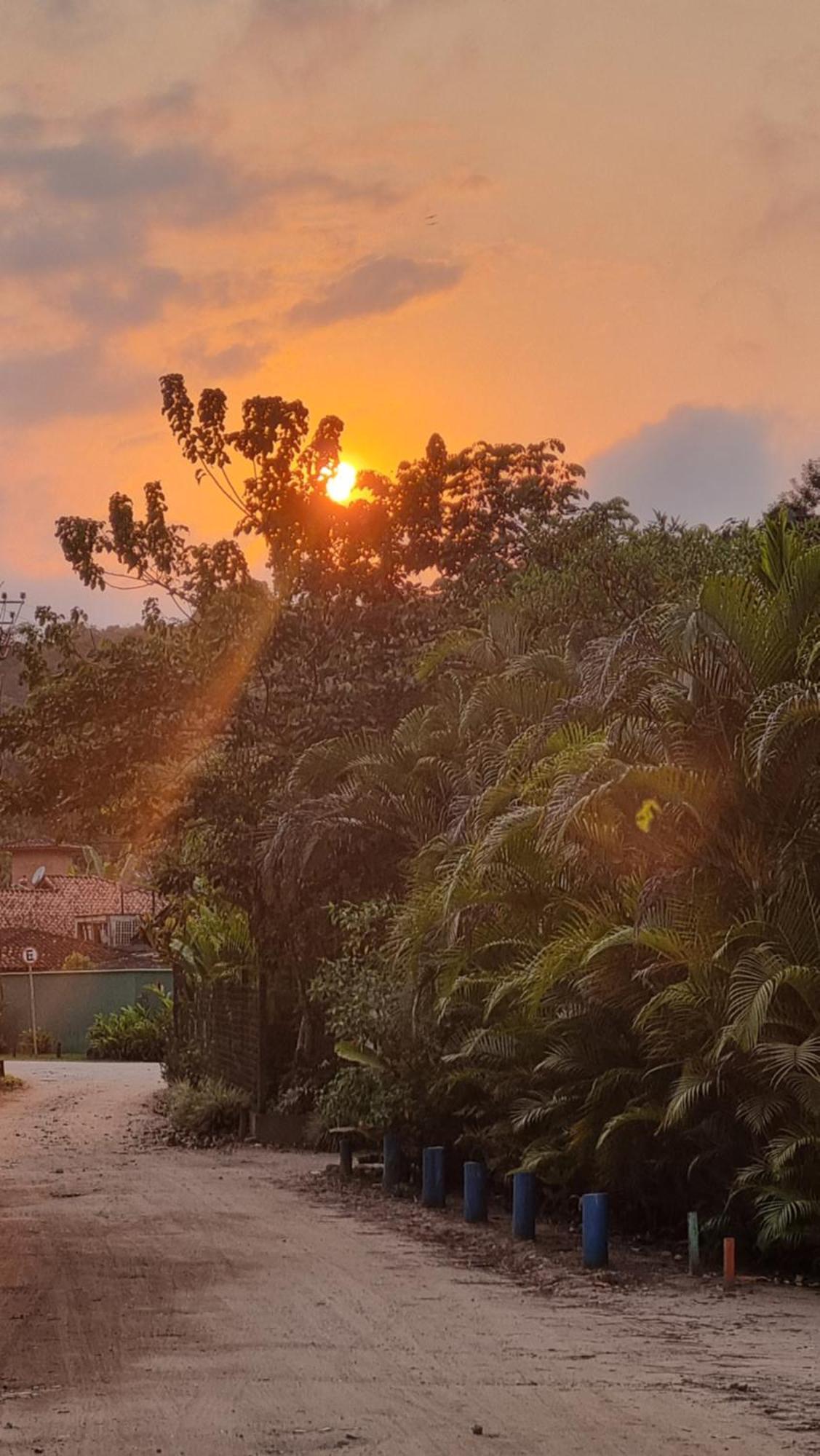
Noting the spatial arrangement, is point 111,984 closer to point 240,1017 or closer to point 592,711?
point 240,1017

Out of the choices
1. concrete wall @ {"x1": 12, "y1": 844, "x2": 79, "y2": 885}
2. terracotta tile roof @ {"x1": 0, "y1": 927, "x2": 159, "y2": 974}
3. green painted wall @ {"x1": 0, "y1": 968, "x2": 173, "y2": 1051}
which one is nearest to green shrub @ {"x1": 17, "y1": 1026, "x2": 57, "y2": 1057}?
green painted wall @ {"x1": 0, "y1": 968, "x2": 173, "y2": 1051}

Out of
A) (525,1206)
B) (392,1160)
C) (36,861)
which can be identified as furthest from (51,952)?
(525,1206)

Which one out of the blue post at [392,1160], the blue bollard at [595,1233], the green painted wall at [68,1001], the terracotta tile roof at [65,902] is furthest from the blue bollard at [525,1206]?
the terracotta tile roof at [65,902]

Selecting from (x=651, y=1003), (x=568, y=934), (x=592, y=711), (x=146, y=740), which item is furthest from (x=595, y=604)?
(x=651, y=1003)

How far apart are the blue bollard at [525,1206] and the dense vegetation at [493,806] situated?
2.03 ft

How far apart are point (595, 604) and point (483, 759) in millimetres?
7021

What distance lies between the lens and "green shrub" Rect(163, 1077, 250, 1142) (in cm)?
2728

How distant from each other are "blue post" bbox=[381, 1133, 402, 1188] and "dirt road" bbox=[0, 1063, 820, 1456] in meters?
1.65

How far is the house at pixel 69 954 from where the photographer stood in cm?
6331

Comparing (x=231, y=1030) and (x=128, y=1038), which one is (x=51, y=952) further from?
(x=231, y=1030)

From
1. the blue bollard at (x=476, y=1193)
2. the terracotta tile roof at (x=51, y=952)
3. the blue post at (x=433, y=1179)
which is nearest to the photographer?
the blue bollard at (x=476, y=1193)

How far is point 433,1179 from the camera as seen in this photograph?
1888 centimetres

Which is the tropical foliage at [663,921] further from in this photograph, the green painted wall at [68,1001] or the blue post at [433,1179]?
the green painted wall at [68,1001]

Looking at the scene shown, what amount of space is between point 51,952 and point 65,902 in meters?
10.7
